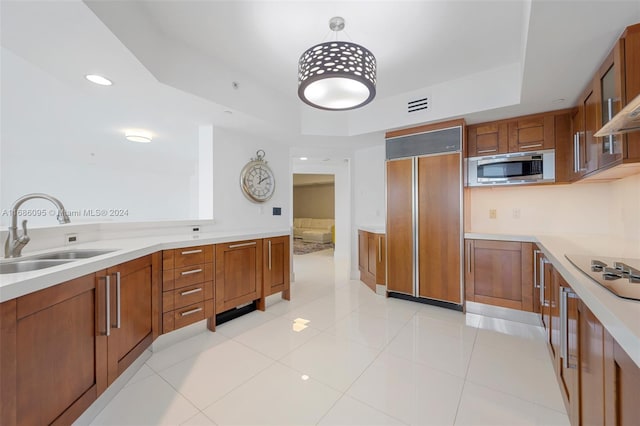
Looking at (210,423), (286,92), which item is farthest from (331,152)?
(210,423)

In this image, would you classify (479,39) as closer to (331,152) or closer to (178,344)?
(331,152)

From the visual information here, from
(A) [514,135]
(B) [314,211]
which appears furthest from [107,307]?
(B) [314,211]

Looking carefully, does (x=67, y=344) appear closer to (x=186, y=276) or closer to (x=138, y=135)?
(x=186, y=276)

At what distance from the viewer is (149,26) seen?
1.97 m

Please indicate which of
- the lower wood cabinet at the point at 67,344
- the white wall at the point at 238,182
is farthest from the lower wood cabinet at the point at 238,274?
the lower wood cabinet at the point at 67,344

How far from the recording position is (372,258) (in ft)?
12.5

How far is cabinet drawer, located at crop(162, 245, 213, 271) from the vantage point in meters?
2.20

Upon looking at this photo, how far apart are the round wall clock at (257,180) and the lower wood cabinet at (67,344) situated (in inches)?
69.9

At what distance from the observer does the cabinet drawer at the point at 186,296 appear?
220cm

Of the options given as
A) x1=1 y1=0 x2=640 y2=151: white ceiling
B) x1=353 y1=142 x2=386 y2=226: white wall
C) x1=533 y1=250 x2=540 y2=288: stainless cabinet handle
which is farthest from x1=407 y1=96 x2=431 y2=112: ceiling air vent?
x1=533 y1=250 x2=540 y2=288: stainless cabinet handle

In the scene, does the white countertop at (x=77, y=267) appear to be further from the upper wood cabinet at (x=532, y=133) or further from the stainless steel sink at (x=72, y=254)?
the upper wood cabinet at (x=532, y=133)

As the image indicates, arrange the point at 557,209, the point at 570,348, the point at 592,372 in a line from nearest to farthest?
the point at 592,372 < the point at 570,348 < the point at 557,209

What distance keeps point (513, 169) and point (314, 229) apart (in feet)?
24.6

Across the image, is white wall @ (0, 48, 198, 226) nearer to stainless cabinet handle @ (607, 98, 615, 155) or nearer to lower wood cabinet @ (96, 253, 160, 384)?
lower wood cabinet @ (96, 253, 160, 384)
